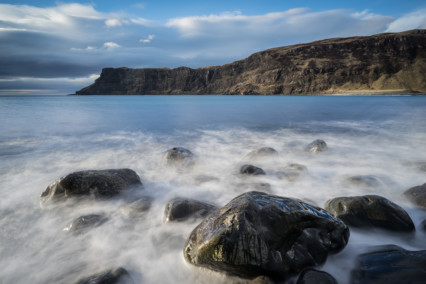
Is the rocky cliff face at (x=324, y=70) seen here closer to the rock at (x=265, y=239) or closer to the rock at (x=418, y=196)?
the rock at (x=418, y=196)

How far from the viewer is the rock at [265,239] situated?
2275 millimetres

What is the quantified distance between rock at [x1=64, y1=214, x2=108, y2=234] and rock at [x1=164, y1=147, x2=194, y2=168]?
2822 millimetres

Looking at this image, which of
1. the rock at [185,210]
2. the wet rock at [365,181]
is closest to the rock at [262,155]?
the wet rock at [365,181]

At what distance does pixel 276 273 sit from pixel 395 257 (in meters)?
1.27

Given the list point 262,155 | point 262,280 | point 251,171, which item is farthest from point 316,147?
point 262,280

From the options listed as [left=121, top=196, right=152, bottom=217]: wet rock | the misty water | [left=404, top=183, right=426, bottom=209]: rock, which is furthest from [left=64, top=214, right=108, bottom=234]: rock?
[left=404, top=183, right=426, bottom=209]: rock

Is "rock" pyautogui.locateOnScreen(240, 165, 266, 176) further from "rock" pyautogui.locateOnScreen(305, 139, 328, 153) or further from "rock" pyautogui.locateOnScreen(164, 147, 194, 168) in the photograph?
"rock" pyautogui.locateOnScreen(305, 139, 328, 153)

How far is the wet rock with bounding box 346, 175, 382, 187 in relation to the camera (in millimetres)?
4969

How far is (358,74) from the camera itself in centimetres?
9075

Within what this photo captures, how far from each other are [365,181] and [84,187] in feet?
19.0

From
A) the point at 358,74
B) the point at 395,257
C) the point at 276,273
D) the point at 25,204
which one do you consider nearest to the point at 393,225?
the point at 395,257

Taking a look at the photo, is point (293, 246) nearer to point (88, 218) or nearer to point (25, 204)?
point (88, 218)

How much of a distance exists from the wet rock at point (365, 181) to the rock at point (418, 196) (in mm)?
657

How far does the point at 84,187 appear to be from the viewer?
14.1ft
